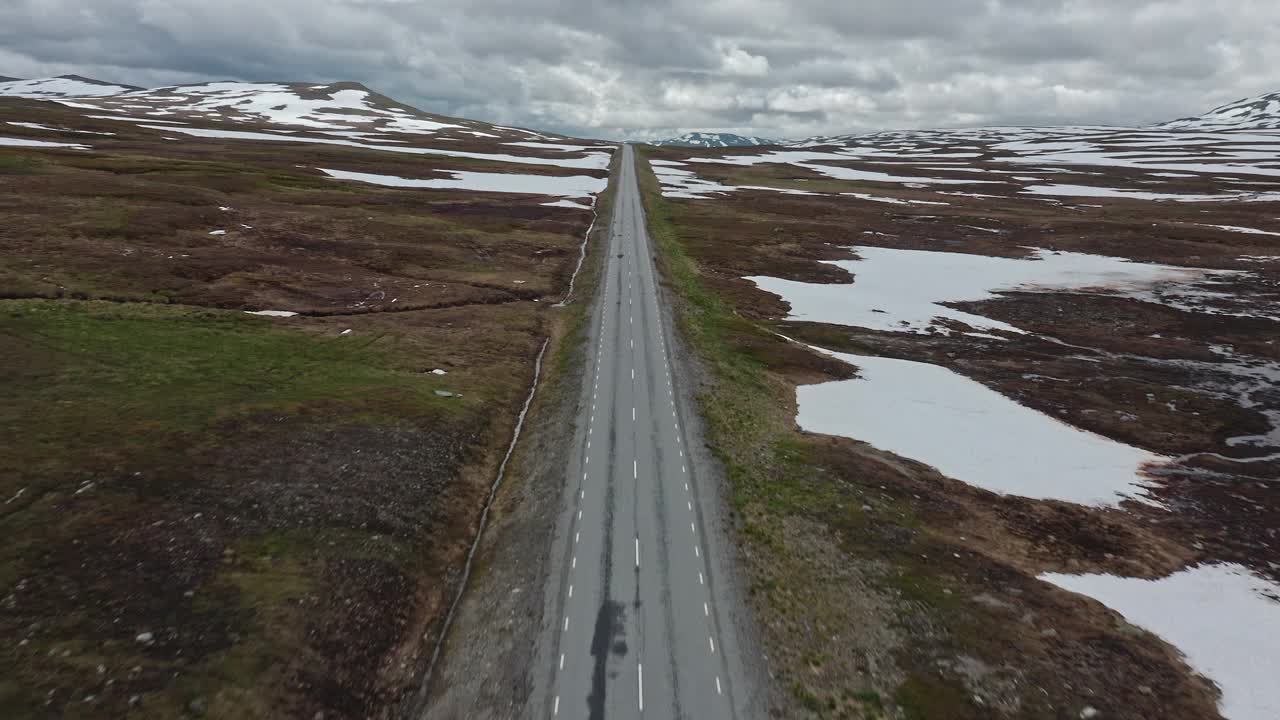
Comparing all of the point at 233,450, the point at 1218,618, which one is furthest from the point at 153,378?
the point at 1218,618

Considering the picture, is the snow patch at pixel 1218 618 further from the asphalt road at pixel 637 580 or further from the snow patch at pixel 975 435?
the asphalt road at pixel 637 580

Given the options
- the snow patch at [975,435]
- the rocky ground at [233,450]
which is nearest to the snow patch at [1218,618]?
the snow patch at [975,435]

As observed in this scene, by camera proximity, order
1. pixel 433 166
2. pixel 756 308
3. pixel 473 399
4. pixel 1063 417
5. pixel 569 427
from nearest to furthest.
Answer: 1. pixel 569 427
2. pixel 473 399
3. pixel 1063 417
4. pixel 756 308
5. pixel 433 166

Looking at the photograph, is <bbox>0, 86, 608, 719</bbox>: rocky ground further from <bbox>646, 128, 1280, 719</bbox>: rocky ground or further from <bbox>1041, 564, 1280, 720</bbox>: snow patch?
<bbox>1041, 564, 1280, 720</bbox>: snow patch

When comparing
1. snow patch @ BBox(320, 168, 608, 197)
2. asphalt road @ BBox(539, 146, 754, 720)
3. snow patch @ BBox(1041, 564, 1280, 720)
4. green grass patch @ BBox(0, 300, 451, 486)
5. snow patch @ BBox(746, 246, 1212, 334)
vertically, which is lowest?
snow patch @ BBox(1041, 564, 1280, 720)

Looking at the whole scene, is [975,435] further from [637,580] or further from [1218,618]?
[637,580]

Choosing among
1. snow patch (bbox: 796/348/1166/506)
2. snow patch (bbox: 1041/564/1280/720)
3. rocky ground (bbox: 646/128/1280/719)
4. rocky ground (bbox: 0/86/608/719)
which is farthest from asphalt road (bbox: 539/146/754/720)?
snow patch (bbox: 1041/564/1280/720)

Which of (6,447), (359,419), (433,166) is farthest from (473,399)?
(433,166)

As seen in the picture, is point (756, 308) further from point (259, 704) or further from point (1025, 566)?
point (259, 704)
